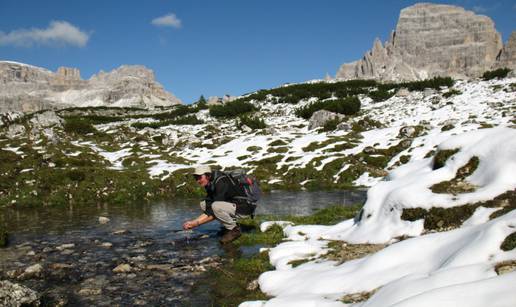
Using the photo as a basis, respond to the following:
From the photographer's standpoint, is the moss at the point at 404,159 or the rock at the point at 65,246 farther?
the moss at the point at 404,159

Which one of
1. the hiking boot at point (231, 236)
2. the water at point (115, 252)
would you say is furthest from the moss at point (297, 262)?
the hiking boot at point (231, 236)

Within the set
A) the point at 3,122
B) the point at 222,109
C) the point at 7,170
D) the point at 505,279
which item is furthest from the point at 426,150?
the point at 3,122

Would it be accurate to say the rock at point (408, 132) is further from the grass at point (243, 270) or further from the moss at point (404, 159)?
the grass at point (243, 270)

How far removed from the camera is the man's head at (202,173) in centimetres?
1231

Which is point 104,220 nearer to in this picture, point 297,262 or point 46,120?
point 297,262

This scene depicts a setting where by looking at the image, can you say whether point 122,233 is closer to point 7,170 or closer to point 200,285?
point 200,285

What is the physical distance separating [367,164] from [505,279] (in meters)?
27.2

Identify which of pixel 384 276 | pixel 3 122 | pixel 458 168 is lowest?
pixel 384 276

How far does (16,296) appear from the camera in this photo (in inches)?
300

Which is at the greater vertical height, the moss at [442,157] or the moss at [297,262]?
the moss at [442,157]

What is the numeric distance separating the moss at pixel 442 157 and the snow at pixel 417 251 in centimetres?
16

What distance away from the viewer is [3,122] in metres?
79.4

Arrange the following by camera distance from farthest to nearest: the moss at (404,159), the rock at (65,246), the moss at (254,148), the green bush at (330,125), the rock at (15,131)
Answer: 1. the rock at (15,131)
2. the green bush at (330,125)
3. the moss at (254,148)
4. the moss at (404,159)
5. the rock at (65,246)

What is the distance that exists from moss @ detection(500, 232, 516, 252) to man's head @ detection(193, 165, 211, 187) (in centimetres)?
859
